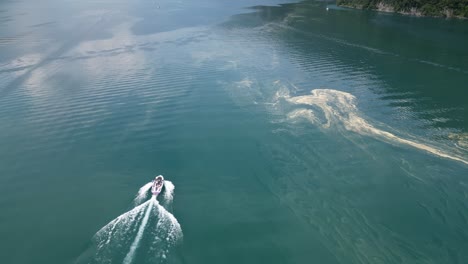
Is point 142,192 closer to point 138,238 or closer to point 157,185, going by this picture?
point 157,185

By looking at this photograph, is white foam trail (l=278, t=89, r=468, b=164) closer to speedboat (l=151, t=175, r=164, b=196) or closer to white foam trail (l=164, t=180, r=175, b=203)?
white foam trail (l=164, t=180, r=175, b=203)

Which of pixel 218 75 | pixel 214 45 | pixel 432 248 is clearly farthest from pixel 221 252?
pixel 214 45

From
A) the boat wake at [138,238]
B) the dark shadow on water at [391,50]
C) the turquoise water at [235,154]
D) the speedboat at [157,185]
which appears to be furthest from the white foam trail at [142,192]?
the dark shadow on water at [391,50]

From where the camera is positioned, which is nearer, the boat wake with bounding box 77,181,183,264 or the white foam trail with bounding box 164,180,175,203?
the boat wake with bounding box 77,181,183,264

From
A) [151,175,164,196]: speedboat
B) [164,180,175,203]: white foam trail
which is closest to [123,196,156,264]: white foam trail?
[151,175,164,196]: speedboat

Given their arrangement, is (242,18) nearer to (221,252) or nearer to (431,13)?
(431,13)

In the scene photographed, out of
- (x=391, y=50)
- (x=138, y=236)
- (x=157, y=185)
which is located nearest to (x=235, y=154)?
(x=157, y=185)
